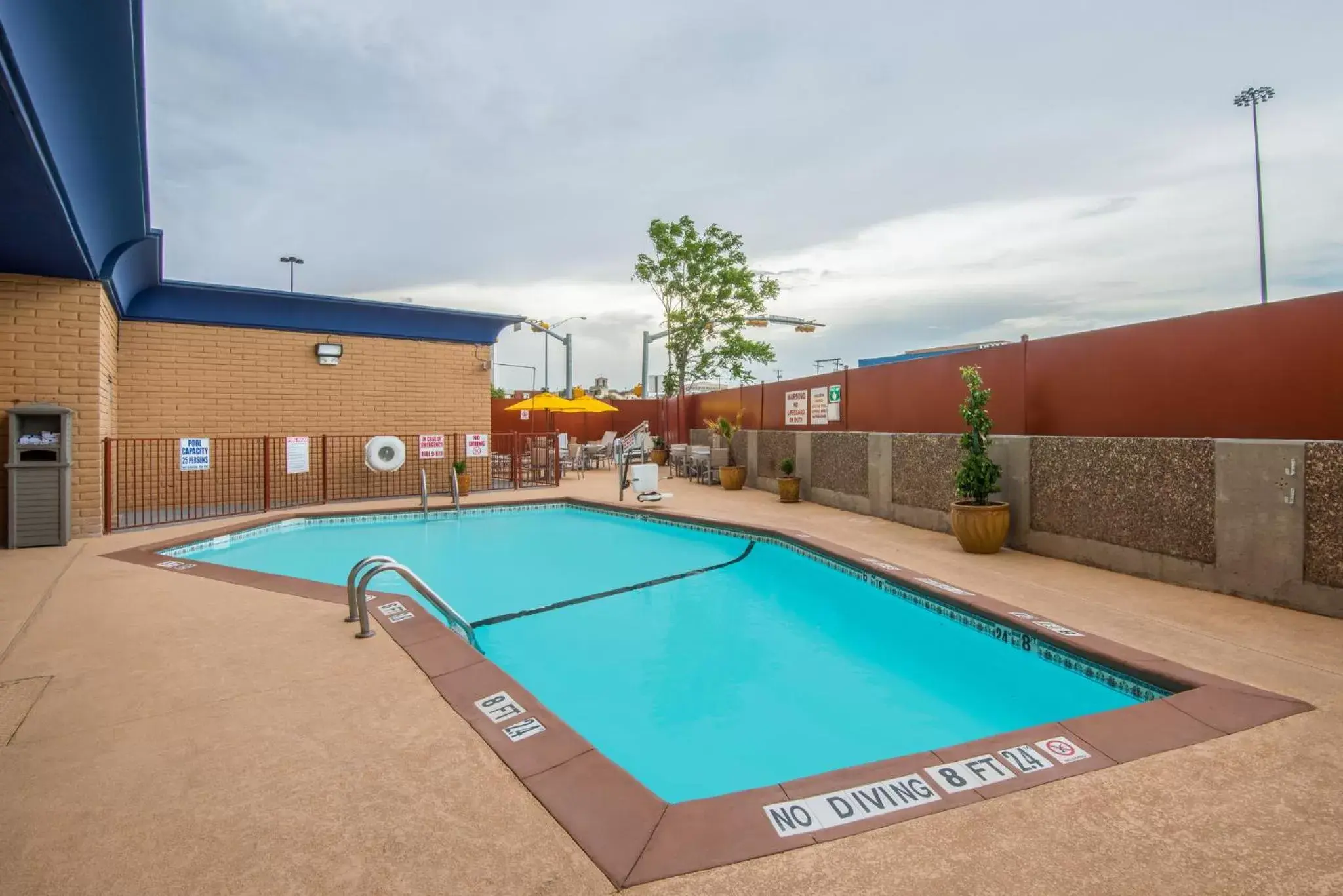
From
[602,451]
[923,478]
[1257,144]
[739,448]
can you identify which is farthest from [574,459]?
[1257,144]

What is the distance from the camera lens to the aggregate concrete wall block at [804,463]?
10969mm

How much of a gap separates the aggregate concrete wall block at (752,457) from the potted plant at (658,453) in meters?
5.14

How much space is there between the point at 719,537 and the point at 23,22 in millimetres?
7105

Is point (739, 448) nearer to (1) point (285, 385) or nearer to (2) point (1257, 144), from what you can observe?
(1) point (285, 385)

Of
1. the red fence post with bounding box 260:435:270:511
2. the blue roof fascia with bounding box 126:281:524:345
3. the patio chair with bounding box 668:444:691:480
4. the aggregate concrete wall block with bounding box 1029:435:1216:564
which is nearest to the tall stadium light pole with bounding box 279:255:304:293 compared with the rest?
the blue roof fascia with bounding box 126:281:524:345

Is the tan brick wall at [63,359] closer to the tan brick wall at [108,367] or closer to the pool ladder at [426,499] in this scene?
the tan brick wall at [108,367]

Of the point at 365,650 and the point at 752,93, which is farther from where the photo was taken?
the point at 752,93

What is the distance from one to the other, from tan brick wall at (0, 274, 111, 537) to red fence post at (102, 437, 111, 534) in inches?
18.8

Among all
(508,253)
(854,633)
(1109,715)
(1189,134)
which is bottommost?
(854,633)

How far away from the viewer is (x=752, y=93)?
8961 mm

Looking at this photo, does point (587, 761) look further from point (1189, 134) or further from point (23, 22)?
point (1189, 134)

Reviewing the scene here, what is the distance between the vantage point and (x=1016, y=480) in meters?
6.47

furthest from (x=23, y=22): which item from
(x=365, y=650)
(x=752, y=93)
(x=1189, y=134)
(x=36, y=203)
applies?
(x=1189, y=134)

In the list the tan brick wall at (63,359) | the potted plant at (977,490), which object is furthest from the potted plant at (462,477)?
the potted plant at (977,490)
